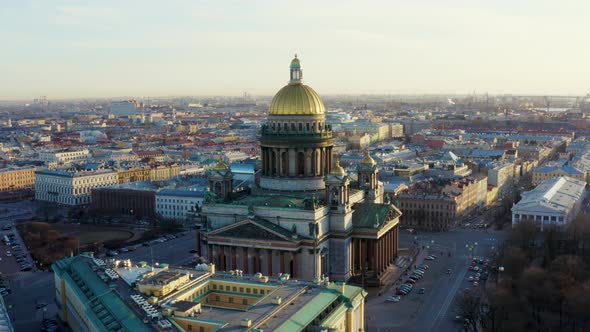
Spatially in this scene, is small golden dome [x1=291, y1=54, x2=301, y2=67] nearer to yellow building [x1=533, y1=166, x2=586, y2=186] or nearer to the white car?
the white car

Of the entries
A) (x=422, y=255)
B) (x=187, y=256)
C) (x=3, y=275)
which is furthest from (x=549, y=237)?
(x=3, y=275)

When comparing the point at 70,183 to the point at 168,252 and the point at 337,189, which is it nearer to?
the point at 168,252

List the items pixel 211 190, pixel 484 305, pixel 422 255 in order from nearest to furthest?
1. pixel 484 305
2. pixel 211 190
3. pixel 422 255

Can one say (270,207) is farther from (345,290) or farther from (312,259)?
(345,290)

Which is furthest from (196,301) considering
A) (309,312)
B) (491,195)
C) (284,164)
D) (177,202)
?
(491,195)

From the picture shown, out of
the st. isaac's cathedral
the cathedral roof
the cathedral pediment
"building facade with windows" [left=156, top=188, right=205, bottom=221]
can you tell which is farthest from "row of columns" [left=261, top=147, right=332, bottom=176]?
"building facade with windows" [left=156, top=188, right=205, bottom=221]

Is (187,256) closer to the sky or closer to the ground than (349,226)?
closer to the ground
